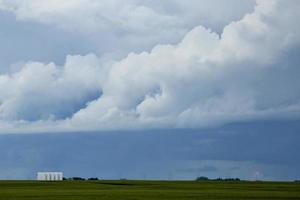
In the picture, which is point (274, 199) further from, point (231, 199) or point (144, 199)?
point (144, 199)

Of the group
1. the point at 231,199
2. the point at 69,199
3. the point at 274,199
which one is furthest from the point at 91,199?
the point at 274,199

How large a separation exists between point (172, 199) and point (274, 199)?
18.6 metres

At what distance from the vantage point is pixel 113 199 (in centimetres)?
10531

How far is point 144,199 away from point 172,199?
6.06 meters

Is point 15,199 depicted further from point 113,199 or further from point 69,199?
point 113,199

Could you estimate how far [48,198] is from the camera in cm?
11088

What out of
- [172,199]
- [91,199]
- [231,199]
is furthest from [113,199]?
[231,199]

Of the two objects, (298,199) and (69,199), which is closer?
(69,199)

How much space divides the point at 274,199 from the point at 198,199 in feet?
46.6

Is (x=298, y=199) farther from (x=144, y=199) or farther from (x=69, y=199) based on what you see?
(x=69, y=199)

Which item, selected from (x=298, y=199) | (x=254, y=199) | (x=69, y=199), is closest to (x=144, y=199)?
(x=69, y=199)

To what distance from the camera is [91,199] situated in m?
107

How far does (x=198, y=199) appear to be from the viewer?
10919cm

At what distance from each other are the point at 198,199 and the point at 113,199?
50.5ft
